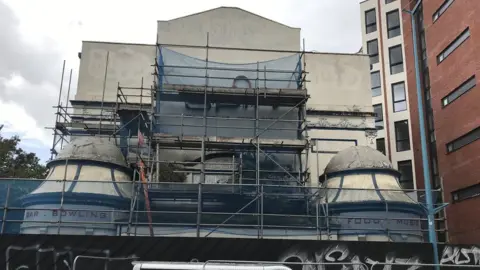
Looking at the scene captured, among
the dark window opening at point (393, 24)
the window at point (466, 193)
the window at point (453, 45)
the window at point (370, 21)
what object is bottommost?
the window at point (466, 193)

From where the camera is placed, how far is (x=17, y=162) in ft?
109

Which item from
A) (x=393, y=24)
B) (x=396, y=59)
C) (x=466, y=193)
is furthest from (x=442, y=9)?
(x=393, y=24)

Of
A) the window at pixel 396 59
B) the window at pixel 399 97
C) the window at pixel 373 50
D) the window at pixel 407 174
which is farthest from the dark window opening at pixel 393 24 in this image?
the window at pixel 407 174

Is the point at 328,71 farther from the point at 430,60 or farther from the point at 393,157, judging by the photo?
the point at 393,157

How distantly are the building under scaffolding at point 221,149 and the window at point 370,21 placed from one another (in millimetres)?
17872

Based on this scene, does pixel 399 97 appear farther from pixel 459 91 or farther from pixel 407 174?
pixel 459 91

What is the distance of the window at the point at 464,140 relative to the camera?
23.9 m

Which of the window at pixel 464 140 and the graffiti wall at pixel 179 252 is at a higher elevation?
the window at pixel 464 140

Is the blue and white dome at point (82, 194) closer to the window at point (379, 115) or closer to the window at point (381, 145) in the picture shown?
the window at point (381, 145)

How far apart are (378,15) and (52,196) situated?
117 ft

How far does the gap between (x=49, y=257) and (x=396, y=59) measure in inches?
1396

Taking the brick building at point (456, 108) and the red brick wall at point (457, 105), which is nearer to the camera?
the red brick wall at point (457, 105)

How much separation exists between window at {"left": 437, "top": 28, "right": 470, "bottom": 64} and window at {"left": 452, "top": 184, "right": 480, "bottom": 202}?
7739 millimetres

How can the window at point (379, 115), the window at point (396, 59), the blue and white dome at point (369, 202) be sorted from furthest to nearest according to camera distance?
the window at point (396, 59) < the window at point (379, 115) < the blue and white dome at point (369, 202)
